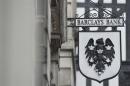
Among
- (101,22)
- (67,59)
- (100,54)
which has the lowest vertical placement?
(67,59)

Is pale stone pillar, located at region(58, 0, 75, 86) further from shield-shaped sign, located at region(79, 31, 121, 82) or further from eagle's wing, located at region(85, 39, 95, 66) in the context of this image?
shield-shaped sign, located at region(79, 31, 121, 82)

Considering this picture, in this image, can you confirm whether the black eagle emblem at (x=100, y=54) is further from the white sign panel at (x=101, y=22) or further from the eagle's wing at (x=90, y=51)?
the white sign panel at (x=101, y=22)

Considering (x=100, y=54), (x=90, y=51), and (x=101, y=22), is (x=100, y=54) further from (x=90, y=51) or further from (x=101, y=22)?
(x=101, y=22)

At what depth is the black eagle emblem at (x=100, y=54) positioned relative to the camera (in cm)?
1403

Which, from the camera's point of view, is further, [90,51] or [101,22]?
[90,51]

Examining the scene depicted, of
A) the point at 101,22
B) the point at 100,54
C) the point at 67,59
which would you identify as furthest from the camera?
the point at 67,59

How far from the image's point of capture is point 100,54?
1441 centimetres

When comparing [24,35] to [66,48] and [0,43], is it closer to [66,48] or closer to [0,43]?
[0,43]

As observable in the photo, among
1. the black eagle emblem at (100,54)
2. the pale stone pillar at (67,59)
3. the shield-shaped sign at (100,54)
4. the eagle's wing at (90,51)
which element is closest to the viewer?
the shield-shaped sign at (100,54)

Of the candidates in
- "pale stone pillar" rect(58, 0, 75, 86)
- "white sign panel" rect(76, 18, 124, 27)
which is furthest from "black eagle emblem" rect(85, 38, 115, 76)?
"pale stone pillar" rect(58, 0, 75, 86)

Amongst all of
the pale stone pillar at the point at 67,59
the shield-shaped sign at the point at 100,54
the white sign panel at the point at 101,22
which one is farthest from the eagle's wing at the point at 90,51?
the pale stone pillar at the point at 67,59

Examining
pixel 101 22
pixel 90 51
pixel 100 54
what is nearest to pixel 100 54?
pixel 100 54

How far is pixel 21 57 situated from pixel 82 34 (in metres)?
11.2

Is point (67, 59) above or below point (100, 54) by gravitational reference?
below
